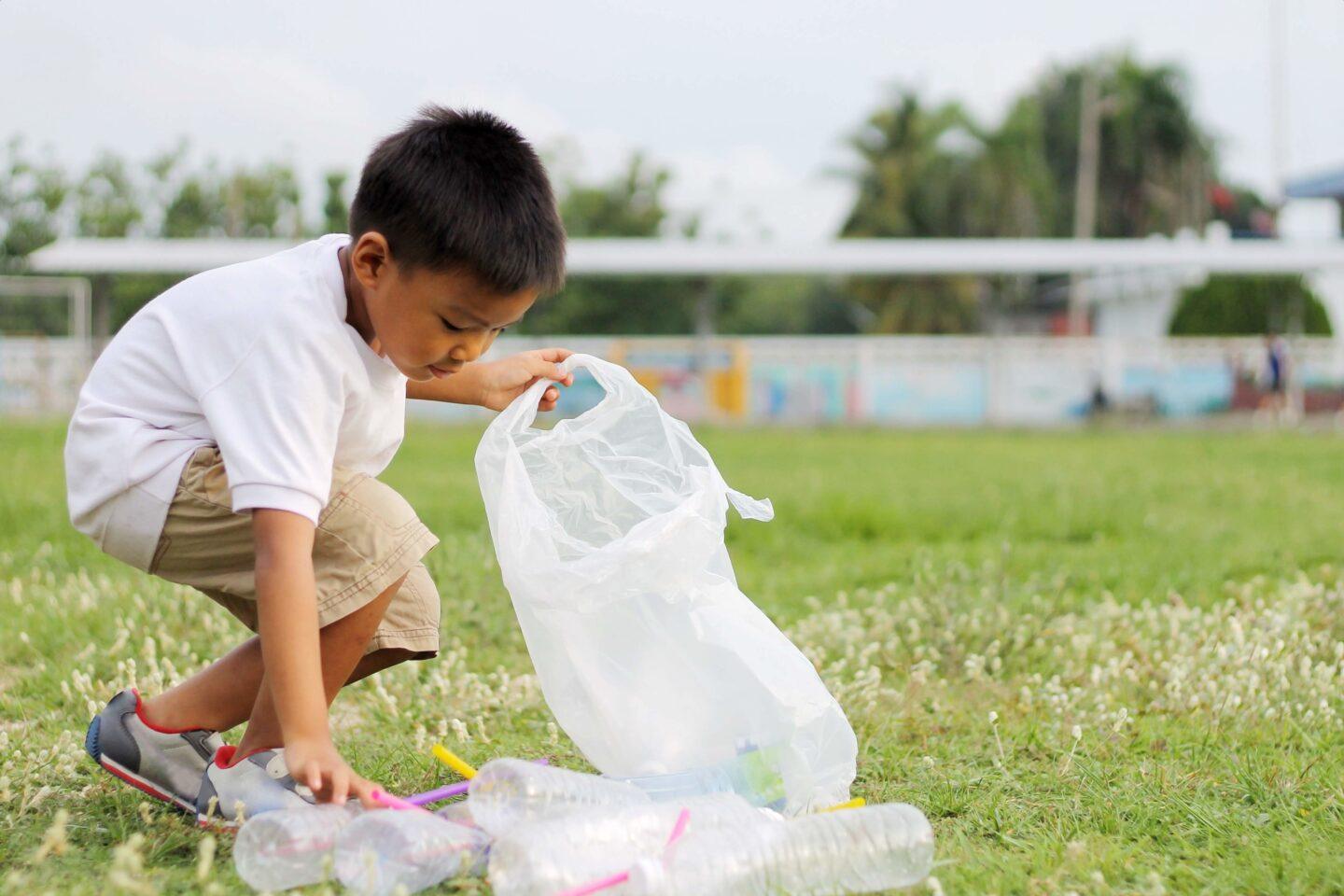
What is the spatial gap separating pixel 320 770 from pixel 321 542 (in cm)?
46

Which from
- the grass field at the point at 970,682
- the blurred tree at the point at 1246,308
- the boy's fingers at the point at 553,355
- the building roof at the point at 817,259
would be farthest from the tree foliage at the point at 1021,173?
the boy's fingers at the point at 553,355

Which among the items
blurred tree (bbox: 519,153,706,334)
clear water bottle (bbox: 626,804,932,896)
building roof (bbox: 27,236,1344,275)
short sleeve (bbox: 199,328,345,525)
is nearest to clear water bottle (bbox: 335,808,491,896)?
clear water bottle (bbox: 626,804,932,896)

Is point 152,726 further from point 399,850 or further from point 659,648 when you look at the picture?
point 659,648

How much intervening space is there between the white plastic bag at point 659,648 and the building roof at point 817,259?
67.9 ft

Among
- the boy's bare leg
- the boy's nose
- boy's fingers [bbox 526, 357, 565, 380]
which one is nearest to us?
the boy's nose

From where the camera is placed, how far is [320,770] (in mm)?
2092

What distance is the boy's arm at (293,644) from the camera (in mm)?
2098

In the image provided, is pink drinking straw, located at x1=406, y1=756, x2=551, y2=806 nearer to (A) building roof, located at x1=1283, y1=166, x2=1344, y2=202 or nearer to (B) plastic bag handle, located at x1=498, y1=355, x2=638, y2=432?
(B) plastic bag handle, located at x1=498, y1=355, x2=638, y2=432

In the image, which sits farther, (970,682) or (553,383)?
(970,682)

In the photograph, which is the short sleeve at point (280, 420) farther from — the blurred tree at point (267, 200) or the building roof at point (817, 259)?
the blurred tree at point (267, 200)

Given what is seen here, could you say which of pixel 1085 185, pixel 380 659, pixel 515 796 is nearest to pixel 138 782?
pixel 380 659

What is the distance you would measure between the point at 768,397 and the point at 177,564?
2186 cm

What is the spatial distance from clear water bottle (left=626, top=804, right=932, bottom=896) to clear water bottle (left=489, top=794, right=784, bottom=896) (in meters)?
0.05

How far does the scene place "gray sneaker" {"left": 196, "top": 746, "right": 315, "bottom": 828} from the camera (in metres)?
2.37
